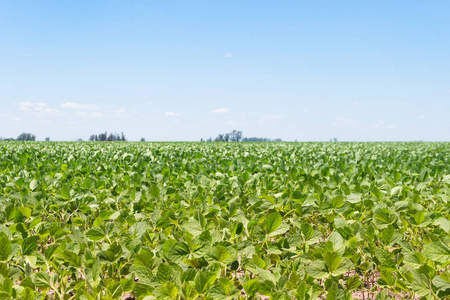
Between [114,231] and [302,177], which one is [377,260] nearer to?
[114,231]

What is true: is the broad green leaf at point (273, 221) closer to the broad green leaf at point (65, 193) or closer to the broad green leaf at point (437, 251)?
the broad green leaf at point (437, 251)

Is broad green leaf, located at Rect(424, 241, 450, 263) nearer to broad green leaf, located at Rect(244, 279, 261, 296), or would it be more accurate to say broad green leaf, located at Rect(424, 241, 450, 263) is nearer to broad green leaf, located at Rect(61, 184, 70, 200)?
broad green leaf, located at Rect(244, 279, 261, 296)

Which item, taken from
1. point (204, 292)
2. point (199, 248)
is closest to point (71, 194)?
point (199, 248)

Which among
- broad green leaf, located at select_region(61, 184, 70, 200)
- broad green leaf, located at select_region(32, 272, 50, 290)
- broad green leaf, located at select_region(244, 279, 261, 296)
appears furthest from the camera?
broad green leaf, located at select_region(61, 184, 70, 200)

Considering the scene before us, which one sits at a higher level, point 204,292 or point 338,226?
point 338,226

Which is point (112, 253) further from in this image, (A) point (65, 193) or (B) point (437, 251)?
(B) point (437, 251)

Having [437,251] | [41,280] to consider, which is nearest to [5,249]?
[41,280]

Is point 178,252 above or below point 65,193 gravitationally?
below

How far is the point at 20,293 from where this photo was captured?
5.74 feet

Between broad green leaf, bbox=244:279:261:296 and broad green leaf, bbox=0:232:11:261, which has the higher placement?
broad green leaf, bbox=0:232:11:261

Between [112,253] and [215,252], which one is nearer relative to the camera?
[215,252]

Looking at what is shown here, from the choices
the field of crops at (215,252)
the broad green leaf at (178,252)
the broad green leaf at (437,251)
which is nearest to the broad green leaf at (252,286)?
the field of crops at (215,252)

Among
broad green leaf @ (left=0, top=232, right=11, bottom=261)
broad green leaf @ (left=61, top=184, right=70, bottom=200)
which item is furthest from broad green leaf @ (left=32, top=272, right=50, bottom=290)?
broad green leaf @ (left=61, top=184, right=70, bottom=200)

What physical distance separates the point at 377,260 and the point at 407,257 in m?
0.22
